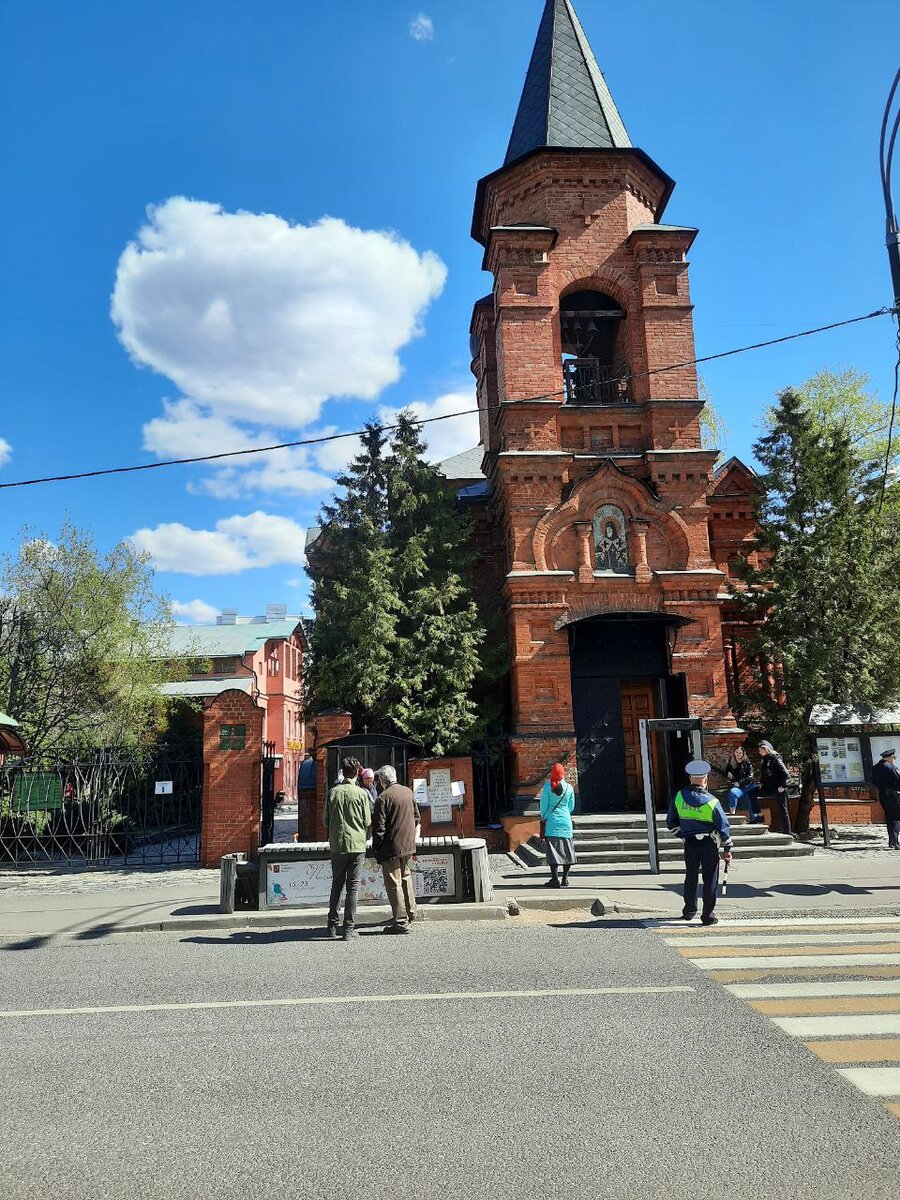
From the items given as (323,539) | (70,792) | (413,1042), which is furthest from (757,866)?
(70,792)

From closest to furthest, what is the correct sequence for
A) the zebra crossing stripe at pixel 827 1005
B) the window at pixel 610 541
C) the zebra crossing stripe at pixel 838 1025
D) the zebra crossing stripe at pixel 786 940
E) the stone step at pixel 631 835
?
1. the zebra crossing stripe at pixel 838 1025
2. the zebra crossing stripe at pixel 827 1005
3. the zebra crossing stripe at pixel 786 940
4. the stone step at pixel 631 835
5. the window at pixel 610 541

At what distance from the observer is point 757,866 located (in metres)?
12.9

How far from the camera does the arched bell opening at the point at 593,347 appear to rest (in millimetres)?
18984

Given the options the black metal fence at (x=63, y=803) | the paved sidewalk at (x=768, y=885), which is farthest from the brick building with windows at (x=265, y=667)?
the paved sidewalk at (x=768, y=885)

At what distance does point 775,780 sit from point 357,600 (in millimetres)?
8724

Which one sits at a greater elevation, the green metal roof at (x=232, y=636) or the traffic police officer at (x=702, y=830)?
the green metal roof at (x=232, y=636)

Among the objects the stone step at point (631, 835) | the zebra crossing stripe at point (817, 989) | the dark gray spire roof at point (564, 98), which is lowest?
the zebra crossing stripe at point (817, 989)

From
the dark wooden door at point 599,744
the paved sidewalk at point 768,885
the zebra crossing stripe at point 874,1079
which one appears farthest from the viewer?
the dark wooden door at point 599,744

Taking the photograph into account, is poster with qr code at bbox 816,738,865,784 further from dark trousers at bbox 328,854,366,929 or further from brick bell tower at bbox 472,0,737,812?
dark trousers at bbox 328,854,366,929

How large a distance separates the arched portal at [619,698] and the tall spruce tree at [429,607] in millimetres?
2300

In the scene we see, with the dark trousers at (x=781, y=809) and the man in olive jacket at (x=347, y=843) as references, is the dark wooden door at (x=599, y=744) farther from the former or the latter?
the man in olive jacket at (x=347, y=843)

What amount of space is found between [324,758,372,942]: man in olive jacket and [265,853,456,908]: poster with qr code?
109cm

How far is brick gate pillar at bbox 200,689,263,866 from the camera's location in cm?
1445

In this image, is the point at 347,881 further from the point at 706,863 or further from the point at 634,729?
the point at 634,729
